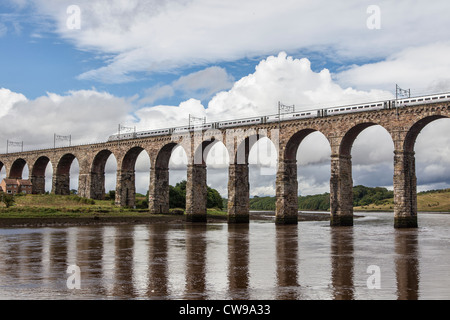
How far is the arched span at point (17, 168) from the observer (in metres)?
93.6

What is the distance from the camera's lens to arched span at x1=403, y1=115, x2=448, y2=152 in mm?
42531

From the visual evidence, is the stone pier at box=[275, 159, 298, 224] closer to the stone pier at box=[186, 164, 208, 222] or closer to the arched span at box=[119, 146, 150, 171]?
the stone pier at box=[186, 164, 208, 222]

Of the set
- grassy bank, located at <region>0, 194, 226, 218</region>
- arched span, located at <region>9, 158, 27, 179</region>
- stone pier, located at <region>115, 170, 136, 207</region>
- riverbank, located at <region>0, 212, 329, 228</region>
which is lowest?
riverbank, located at <region>0, 212, 329, 228</region>

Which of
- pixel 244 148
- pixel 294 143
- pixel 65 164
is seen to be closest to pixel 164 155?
pixel 244 148

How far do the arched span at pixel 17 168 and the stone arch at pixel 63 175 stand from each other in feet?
47.6

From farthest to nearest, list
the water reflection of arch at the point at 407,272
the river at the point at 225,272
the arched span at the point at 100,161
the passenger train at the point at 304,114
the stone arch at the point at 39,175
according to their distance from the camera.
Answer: the stone arch at the point at 39,175 → the arched span at the point at 100,161 → the passenger train at the point at 304,114 → the river at the point at 225,272 → the water reflection of arch at the point at 407,272

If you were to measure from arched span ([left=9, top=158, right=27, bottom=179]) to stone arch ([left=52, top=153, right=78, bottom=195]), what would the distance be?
14.5 m

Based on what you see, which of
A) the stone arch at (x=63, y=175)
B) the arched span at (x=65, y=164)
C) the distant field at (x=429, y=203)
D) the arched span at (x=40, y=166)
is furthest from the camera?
the distant field at (x=429, y=203)

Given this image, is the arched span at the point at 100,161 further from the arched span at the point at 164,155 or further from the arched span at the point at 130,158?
the arched span at the point at 164,155

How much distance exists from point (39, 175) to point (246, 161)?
49.8 m

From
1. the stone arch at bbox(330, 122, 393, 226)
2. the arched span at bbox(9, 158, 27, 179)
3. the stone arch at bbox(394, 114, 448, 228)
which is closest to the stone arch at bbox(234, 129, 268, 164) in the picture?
the stone arch at bbox(330, 122, 393, 226)

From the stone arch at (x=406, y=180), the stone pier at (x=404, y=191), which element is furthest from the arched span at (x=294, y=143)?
the stone pier at (x=404, y=191)

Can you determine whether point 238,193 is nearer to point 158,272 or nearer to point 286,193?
point 286,193

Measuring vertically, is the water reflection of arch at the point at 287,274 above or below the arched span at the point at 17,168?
below
